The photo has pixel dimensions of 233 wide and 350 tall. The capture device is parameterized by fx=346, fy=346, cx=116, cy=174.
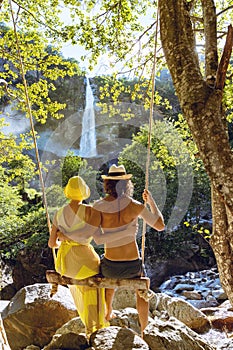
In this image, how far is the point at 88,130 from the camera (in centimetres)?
2333

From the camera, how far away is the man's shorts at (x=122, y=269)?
2629 millimetres

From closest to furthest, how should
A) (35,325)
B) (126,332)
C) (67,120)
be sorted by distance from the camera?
(126,332)
(35,325)
(67,120)

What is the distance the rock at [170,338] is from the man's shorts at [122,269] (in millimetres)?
527

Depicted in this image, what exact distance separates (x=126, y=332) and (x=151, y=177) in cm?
912

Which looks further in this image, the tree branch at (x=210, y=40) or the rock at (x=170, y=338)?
the tree branch at (x=210, y=40)

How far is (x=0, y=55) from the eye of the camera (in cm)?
549

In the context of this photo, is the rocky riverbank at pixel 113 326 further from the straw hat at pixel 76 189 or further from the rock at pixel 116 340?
the straw hat at pixel 76 189

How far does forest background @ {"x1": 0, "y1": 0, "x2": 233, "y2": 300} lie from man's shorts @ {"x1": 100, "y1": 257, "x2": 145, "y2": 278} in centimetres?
62

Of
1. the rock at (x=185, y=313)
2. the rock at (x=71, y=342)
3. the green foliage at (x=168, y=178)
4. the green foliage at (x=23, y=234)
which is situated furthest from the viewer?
the green foliage at (x=168, y=178)

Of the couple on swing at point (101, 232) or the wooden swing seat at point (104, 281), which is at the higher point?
the couple on swing at point (101, 232)

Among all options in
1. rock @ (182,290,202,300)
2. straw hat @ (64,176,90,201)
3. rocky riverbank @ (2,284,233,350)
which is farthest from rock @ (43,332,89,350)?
rock @ (182,290,202,300)

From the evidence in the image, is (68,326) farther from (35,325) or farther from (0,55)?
(0,55)

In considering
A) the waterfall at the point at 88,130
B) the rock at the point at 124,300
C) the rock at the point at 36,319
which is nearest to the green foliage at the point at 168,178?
the rock at the point at 124,300

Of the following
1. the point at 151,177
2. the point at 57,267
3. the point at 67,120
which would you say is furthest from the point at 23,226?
the point at 67,120
